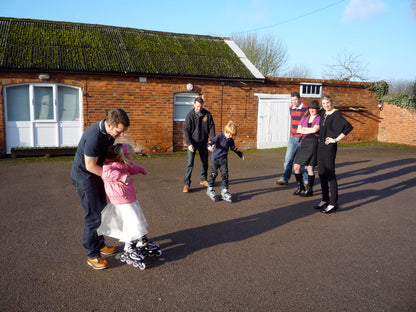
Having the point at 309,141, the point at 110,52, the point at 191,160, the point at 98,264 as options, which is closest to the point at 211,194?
the point at 191,160

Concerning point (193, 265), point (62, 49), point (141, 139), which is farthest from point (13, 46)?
point (193, 265)

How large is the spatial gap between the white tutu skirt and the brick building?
8894mm

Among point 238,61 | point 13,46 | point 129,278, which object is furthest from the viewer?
point 238,61

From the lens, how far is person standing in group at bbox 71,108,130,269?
3.53 meters

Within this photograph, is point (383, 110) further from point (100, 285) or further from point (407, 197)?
point (100, 285)

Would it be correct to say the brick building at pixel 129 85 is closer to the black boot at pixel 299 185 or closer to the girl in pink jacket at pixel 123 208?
the black boot at pixel 299 185

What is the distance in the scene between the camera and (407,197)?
722cm

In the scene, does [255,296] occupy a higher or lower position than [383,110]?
lower

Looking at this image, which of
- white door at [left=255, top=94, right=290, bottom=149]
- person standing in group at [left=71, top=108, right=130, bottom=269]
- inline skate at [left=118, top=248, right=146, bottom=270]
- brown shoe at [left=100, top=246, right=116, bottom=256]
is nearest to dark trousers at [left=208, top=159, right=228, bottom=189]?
brown shoe at [left=100, top=246, right=116, bottom=256]

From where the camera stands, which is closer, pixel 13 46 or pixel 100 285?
pixel 100 285

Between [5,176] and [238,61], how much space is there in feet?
33.2

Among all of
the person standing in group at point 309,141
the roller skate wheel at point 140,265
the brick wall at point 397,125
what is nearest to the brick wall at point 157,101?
the brick wall at point 397,125

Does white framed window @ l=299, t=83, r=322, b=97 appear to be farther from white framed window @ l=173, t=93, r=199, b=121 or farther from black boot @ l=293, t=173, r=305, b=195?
black boot @ l=293, t=173, r=305, b=195

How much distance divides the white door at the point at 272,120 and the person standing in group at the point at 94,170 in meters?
11.4
